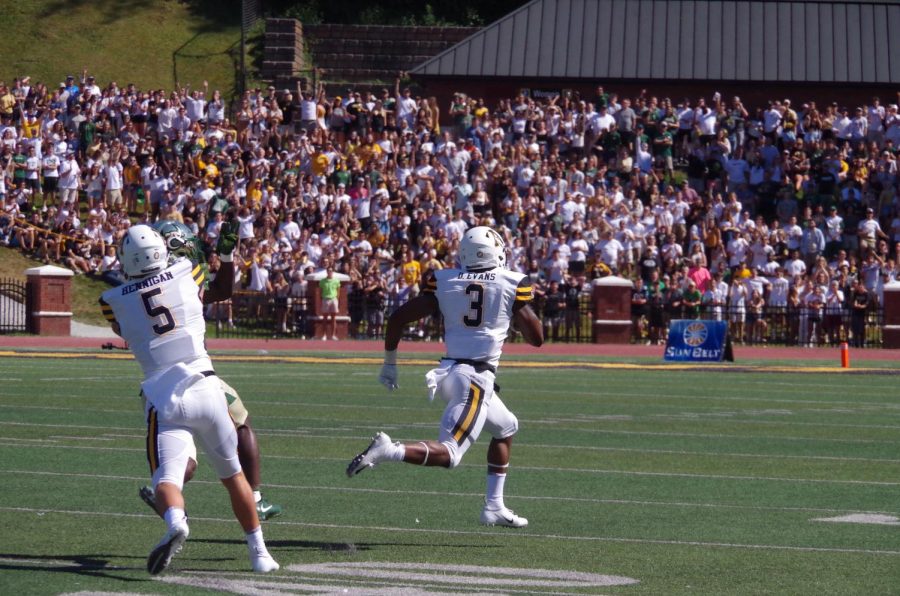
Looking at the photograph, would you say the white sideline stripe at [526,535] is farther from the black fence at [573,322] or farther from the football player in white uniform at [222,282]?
the black fence at [573,322]

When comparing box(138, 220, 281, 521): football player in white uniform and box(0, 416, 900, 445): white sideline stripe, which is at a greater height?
box(138, 220, 281, 521): football player in white uniform

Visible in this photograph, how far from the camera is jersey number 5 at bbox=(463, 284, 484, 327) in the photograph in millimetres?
9945

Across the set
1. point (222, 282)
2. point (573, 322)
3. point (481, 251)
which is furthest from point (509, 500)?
point (573, 322)

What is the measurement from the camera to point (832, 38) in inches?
1747

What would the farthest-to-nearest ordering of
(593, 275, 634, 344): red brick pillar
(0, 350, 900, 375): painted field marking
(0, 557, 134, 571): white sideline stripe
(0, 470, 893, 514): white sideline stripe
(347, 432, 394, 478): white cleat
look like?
(593, 275, 634, 344): red brick pillar < (0, 350, 900, 375): painted field marking < (0, 470, 893, 514): white sideline stripe < (347, 432, 394, 478): white cleat < (0, 557, 134, 571): white sideline stripe

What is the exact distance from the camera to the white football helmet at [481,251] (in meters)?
10.0

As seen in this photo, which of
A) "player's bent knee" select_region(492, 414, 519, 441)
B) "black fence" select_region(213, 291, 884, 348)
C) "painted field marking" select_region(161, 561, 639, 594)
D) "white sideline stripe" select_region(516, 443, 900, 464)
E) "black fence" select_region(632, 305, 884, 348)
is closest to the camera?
"painted field marking" select_region(161, 561, 639, 594)

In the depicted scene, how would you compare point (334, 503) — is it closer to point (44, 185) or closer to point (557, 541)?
point (557, 541)

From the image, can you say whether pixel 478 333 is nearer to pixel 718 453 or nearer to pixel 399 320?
pixel 399 320

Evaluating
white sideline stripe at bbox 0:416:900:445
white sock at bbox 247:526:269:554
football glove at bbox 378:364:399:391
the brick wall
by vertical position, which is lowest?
white sideline stripe at bbox 0:416:900:445

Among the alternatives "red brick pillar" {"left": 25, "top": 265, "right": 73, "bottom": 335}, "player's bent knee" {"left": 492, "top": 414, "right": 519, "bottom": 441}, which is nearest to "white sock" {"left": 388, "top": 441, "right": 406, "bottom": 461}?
"player's bent knee" {"left": 492, "top": 414, "right": 519, "bottom": 441}

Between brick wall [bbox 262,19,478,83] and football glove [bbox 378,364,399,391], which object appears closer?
football glove [bbox 378,364,399,391]

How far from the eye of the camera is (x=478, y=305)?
9.95 meters

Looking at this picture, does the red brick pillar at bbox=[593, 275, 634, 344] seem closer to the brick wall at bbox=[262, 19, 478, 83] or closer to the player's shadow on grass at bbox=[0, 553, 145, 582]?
the brick wall at bbox=[262, 19, 478, 83]
